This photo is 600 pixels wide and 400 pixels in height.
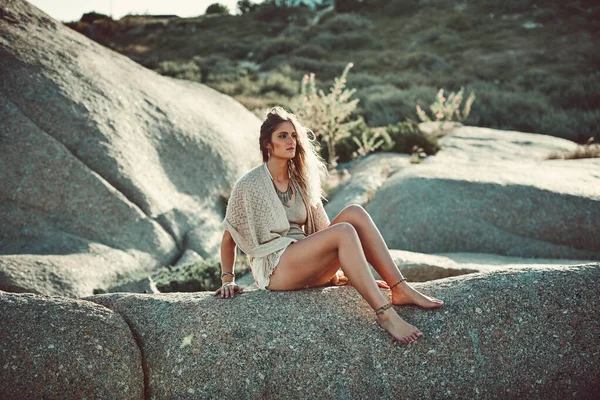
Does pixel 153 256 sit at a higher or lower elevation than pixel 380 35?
lower

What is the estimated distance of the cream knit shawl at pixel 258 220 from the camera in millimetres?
3945

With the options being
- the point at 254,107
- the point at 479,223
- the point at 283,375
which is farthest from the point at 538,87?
the point at 283,375


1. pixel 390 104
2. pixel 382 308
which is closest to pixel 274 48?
pixel 390 104

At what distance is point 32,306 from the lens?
319 cm

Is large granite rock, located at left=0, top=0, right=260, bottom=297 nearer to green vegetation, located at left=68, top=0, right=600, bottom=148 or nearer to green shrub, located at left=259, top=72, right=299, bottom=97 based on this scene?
green vegetation, located at left=68, top=0, right=600, bottom=148

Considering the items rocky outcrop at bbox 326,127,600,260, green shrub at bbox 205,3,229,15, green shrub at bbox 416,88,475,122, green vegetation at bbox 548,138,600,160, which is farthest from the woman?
green shrub at bbox 205,3,229,15

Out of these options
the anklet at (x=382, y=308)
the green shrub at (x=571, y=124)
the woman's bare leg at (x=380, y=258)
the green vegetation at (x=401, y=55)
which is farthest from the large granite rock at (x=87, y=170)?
the green shrub at (x=571, y=124)

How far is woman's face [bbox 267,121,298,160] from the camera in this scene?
13.5ft

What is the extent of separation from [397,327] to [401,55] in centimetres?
2200

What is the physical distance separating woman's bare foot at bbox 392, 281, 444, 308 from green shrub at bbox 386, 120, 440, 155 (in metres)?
6.45

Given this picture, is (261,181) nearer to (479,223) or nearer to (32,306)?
(32,306)

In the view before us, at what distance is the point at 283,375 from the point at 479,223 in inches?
159

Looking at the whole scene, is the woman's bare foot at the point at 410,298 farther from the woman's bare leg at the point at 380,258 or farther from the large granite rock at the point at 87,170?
the large granite rock at the point at 87,170

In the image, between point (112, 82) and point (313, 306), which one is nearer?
point (313, 306)
